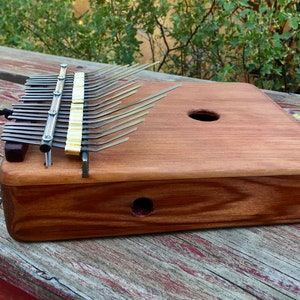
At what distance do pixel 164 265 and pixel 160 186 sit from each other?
128 millimetres

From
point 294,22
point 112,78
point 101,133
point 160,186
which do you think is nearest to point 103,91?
point 112,78

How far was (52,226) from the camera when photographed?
0.70m

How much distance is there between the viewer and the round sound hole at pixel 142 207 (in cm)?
71

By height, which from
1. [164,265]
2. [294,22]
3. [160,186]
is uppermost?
[294,22]

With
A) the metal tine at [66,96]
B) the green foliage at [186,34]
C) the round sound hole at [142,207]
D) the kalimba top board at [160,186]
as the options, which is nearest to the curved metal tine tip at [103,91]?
the metal tine at [66,96]

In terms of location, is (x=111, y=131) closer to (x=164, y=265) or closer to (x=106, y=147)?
(x=106, y=147)

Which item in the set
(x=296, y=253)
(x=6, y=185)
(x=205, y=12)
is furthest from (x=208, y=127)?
(x=205, y=12)

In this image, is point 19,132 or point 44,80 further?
point 44,80

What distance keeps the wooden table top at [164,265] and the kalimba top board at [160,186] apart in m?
0.02

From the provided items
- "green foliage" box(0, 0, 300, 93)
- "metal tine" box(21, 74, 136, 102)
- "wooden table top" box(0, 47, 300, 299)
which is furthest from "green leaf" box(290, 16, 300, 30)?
"wooden table top" box(0, 47, 300, 299)

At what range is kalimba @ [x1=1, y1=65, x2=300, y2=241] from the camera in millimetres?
658

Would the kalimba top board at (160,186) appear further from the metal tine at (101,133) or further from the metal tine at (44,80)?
the metal tine at (44,80)

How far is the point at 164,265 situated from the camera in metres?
0.68

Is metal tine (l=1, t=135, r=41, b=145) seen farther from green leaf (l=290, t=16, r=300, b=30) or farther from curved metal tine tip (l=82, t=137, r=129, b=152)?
green leaf (l=290, t=16, r=300, b=30)
